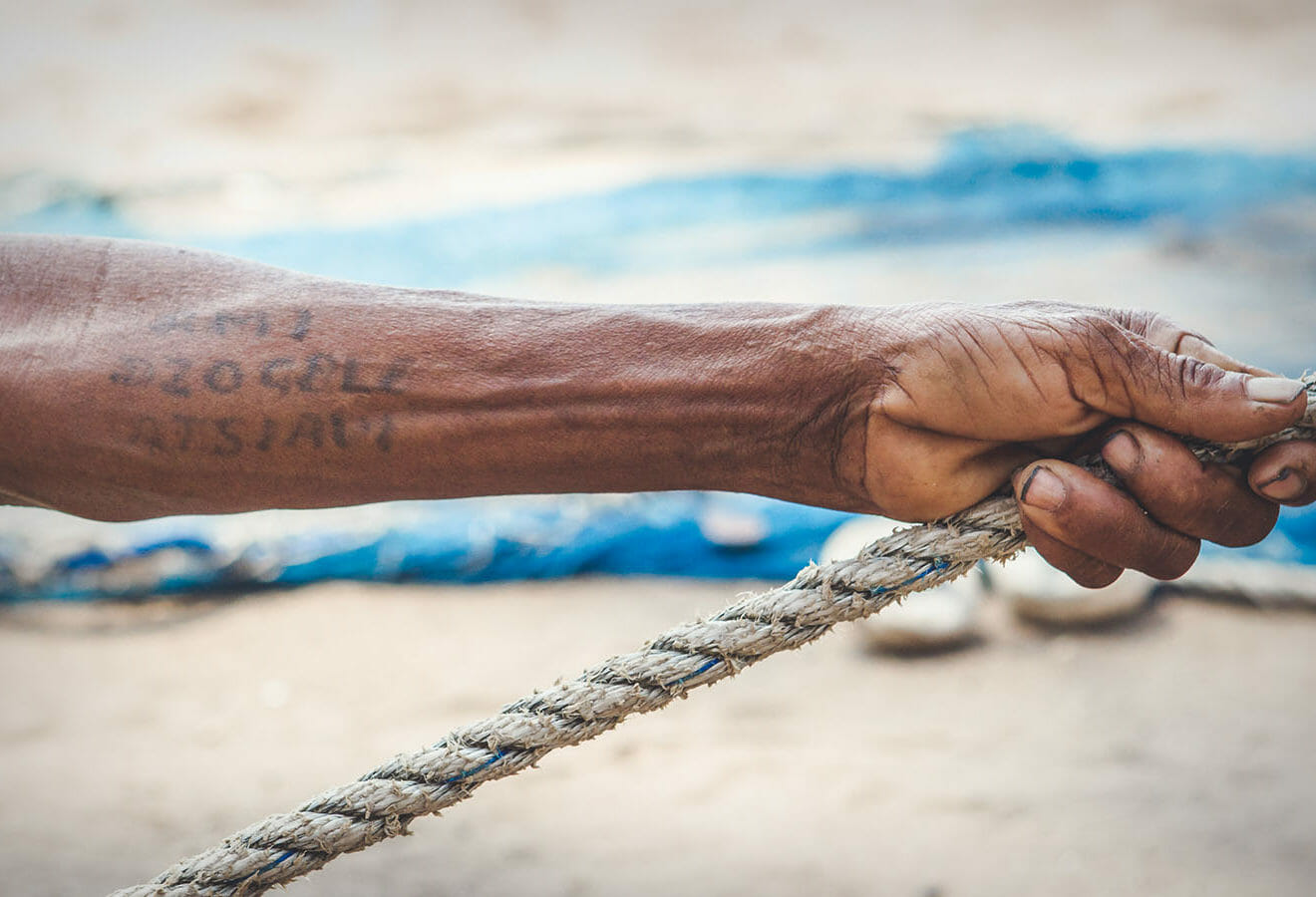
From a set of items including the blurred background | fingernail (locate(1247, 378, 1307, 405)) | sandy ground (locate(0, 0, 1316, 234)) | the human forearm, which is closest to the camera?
fingernail (locate(1247, 378, 1307, 405))

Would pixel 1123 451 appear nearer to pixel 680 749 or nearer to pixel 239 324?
pixel 239 324

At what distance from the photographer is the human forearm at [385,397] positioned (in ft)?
3.36

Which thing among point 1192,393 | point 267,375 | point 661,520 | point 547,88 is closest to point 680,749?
point 661,520

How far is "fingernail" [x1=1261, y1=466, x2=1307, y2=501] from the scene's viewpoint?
0.91m

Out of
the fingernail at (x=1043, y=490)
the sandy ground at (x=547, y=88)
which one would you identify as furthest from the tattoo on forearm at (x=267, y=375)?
the sandy ground at (x=547, y=88)

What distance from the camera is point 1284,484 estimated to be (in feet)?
3.01

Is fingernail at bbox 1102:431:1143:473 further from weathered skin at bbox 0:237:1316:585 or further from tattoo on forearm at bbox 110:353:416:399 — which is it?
tattoo on forearm at bbox 110:353:416:399

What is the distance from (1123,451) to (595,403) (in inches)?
19.1

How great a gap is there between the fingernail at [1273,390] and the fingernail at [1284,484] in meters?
0.07

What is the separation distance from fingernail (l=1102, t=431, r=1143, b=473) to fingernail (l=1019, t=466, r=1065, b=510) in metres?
0.06

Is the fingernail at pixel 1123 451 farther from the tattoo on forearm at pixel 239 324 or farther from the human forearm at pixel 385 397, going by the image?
the tattoo on forearm at pixel 239 324

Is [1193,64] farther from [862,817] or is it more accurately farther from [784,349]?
[784,349]

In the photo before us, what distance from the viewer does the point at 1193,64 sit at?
3.08 m

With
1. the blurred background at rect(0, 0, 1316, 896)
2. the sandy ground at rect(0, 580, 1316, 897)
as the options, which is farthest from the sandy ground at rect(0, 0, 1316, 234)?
the sandy ground at rect(0, 580, 1316, 897)
